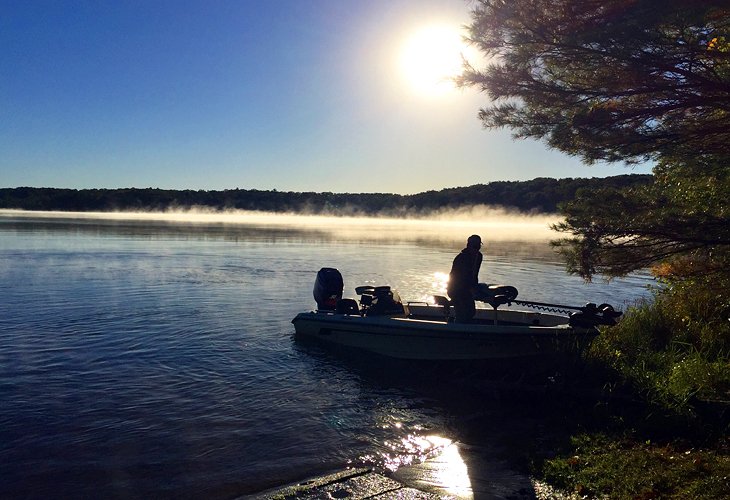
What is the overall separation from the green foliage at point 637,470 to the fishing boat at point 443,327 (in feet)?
10.8

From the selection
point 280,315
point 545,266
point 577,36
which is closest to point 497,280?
point 545,266

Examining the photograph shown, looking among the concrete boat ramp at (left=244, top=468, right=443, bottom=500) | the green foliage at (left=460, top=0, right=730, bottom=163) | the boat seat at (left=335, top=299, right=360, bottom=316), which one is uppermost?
the green foliage at (left=460, top=0, right=730, bottom=163)

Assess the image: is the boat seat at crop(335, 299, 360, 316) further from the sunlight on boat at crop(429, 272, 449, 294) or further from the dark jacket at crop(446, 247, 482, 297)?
the sunlight on boat at crop(429, 272, 449, 294)

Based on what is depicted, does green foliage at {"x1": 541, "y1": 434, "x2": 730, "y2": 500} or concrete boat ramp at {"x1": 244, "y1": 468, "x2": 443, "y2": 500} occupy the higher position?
green foliage at {"x1": 541, "y1": 434, "x2": 730, "y2": 500}

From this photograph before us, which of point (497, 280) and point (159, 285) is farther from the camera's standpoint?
point (497, 280)

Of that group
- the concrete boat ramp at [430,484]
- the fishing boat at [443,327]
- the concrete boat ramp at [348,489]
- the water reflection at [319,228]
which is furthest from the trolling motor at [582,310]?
the water reflection at [319,228]

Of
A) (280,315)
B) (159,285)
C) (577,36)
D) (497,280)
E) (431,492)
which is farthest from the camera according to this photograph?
(497,280)

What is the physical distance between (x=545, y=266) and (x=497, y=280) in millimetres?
7056

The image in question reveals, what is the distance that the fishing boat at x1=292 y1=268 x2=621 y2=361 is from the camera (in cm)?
1034

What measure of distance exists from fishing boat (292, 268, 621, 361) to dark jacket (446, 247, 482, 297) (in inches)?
17.3

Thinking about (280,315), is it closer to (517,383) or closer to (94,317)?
(94,317)

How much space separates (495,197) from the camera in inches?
4744

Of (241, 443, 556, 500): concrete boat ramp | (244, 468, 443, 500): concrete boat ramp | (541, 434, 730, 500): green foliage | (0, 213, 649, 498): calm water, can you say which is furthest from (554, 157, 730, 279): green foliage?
(244, 468, 443, 500): concrete boat ramp

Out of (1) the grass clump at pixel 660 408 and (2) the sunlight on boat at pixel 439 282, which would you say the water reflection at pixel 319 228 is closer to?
(2) the sunlight on boat at pixel 439 282
